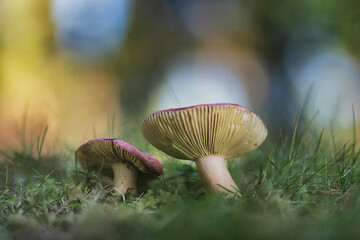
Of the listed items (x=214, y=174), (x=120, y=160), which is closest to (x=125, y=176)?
(x=120, y=160)

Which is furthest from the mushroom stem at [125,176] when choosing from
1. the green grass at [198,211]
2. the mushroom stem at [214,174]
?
the mushroom stem at [214,174]

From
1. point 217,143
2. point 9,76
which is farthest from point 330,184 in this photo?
point 9,76

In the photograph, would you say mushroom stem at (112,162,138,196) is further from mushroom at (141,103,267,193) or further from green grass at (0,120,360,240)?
mushroom at (141,103,267,193)

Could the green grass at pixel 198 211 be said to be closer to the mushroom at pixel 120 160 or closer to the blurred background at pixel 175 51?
the mushroom at pixel 120 160

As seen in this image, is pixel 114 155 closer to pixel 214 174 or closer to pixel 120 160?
pixel 120 160

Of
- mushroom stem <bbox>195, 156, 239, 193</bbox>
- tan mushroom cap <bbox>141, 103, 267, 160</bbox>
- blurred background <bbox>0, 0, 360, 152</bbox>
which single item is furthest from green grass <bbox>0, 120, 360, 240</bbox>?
blurred background <bbox>0, 0, 360, 152</bbox>

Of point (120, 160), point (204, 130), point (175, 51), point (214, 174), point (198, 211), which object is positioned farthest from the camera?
point (175, 51)

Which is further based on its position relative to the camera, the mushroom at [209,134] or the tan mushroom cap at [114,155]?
the tan mushroom cap at [114,155]

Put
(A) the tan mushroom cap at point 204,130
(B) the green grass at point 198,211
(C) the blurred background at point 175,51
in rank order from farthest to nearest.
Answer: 1. (C) the blurred background at point 175,51
2. (A) the tan mushroom cap at point 204,130
3. (B) the green grass at point 198,211
